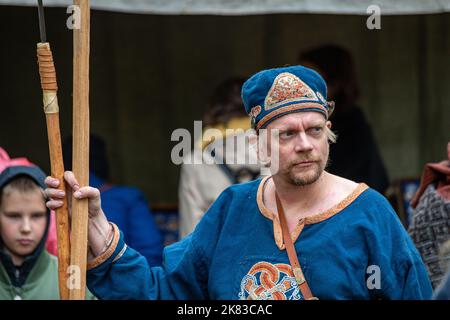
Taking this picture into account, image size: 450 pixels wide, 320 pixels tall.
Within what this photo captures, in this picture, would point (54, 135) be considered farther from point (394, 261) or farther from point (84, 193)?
point (394, 261)

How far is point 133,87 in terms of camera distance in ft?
21.2

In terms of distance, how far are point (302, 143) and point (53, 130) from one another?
2.69 feet

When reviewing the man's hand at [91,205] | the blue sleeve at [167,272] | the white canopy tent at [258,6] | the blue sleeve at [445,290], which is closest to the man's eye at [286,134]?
the blue sleeve at [167,272]

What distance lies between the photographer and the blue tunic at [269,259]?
10.5 ft

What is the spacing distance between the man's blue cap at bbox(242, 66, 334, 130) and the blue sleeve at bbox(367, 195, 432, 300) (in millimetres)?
415

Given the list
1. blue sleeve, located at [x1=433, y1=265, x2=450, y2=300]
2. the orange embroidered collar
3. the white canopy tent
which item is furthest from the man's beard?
the white canopy tent

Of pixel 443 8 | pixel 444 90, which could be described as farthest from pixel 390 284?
pixel 444 90

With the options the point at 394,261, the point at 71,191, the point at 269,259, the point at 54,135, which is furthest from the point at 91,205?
the point at 394,261

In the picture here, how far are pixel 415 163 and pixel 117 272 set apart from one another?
342cm

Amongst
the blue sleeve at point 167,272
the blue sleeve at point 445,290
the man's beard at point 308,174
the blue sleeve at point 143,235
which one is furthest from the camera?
the blue sleeve at point 143,235

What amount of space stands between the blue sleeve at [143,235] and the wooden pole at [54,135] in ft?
7.47

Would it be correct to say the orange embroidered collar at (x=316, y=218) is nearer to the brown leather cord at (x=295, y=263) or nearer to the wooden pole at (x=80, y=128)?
the brown leather cord at (x=295, y=263)
